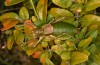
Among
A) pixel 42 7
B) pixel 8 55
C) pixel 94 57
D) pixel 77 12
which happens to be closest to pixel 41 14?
pixel 42 7

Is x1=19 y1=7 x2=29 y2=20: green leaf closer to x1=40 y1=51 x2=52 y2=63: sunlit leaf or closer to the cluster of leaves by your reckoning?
the cluster of leaves

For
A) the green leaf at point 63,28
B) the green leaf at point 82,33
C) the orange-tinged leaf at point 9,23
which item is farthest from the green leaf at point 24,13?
the green leaf at point 82,33

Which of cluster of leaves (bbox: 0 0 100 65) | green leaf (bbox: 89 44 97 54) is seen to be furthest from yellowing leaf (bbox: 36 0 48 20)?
green leaf (bbox: 89 44 97 54)

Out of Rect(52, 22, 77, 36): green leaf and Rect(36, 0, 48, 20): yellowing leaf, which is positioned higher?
Rect(36, 0, 48, 20): yellowing leaf

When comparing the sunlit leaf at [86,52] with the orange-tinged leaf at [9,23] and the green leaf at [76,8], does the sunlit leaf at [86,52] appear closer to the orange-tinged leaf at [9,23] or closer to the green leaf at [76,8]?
the green leaf at [76,8]

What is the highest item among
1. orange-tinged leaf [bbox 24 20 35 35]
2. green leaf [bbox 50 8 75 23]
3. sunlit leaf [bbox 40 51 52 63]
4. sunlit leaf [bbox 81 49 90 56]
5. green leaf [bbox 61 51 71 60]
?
green leaf [bbox 50 8 75 23]
